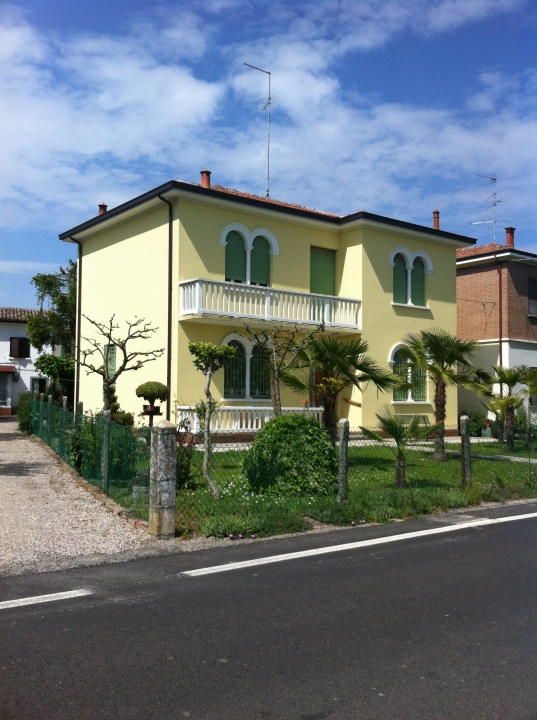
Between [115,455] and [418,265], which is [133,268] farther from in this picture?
[115,455]

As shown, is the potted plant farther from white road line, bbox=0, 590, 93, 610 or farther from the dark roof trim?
white road line, bbox=0, 590, 93, 610

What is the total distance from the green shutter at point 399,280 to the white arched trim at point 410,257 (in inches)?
5.9

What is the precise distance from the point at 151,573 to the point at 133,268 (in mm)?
16345

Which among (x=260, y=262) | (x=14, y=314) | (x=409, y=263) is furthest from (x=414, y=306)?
(x=14, y=314)

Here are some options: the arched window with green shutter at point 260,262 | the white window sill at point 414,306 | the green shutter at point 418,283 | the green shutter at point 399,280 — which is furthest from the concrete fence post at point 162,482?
the green shutter at point 418,283

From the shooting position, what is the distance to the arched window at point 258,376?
21188mm

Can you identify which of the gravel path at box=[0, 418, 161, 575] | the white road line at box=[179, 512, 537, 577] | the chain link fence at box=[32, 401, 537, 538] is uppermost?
the chain link fence at box=[32, 401, 537, 538]

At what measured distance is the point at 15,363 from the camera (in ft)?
146

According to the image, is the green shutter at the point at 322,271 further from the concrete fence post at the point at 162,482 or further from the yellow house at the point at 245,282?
the concrete fence post at the point at 162,482

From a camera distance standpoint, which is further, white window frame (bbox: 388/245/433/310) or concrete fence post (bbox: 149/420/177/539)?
white window frame (bbox: 388/245/433/310)

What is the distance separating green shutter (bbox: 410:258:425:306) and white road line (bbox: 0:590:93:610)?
20.2 meters

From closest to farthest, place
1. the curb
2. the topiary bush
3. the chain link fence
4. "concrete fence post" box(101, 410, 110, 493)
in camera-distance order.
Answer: the curb, the chain link fence, the topiary bush, "concrete fence post" box(101, 410, 110, 493)

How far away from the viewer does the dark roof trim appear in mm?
19672

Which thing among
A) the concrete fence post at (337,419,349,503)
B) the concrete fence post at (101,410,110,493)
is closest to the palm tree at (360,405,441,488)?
the concrete fence post at (337,419,349,503)
